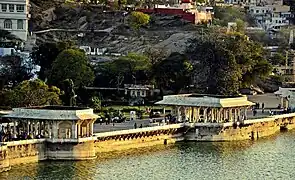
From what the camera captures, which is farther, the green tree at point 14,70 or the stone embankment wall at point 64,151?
the green tree at point 14,70

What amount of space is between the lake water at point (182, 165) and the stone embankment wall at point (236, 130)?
1.34 m

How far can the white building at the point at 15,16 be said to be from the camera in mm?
78062

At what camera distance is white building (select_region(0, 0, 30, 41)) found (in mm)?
78062

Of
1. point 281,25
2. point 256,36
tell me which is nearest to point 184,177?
point 256,36

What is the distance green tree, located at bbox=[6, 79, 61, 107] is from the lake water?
6172 mm

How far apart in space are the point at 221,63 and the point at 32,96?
1789cm

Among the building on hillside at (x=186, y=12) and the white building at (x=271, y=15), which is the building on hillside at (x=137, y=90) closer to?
the building on hillside at (x=186, y=12)

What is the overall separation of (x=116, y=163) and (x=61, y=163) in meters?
2.05

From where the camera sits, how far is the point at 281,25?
109 m

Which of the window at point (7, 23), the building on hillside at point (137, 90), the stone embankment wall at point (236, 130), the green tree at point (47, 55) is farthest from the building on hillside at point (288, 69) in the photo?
the stone embankment wall at point (236, 130)

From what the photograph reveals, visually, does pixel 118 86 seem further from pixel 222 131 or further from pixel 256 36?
pixel 256 36

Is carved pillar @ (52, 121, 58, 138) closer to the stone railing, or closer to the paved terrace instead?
the stone railing

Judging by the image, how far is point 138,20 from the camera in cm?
8988

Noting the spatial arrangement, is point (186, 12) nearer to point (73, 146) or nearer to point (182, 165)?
point (182, 165)
